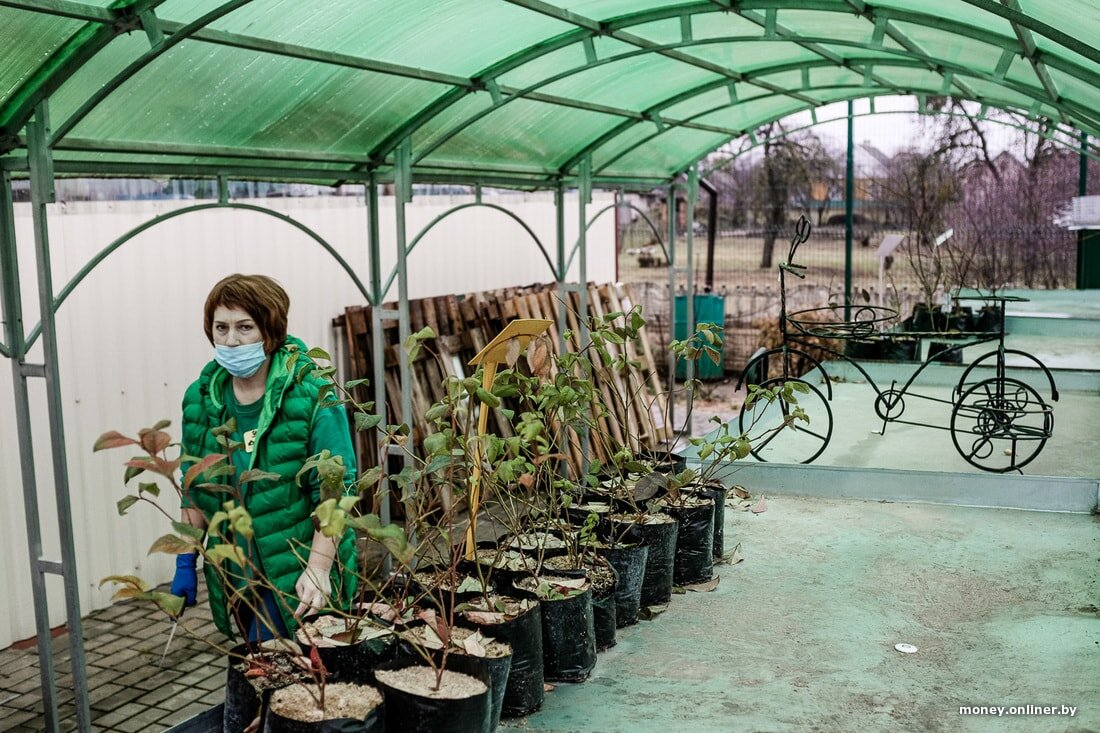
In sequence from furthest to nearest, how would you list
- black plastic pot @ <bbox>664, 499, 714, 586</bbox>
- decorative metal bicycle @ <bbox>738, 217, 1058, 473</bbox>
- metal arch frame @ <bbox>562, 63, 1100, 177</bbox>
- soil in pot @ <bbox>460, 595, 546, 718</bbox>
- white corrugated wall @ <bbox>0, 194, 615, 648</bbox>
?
metal arch frame @ <bbox>562, 63, 1100, 177</bbox> → white corrugated wall @ <bbox>0, 194, 615, 648</bbox> → decorative metal bicycle @ <bbox>738, 217, 1058, 473</bbox> → black plastic pot @ <bbox>664, 499, 714, 586</bbox> → soil in pot @ <bbox>460, 595, 546, 718</bbox>

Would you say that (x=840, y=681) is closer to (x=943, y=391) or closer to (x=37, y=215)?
(x=37, y=215)

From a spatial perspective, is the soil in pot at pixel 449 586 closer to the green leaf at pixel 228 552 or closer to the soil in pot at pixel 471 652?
the soil in pot at pixel 471 652

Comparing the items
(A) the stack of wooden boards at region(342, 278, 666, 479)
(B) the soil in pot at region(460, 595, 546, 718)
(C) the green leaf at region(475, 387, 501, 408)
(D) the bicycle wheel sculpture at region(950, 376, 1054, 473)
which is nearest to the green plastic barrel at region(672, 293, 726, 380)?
(A) the stack of wooden boards at region(342, 278, 666, 479)

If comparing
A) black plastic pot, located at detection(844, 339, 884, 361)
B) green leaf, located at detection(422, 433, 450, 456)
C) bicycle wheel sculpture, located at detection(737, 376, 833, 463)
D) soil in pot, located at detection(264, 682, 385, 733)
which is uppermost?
green leaf, located at detection(422, 433, 450, 456)

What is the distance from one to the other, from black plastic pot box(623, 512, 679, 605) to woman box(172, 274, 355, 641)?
3.33 ft

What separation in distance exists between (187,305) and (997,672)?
5592 millimetres

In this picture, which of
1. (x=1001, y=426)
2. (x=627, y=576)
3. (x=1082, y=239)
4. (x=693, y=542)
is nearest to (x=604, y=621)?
(x=627, y=576)

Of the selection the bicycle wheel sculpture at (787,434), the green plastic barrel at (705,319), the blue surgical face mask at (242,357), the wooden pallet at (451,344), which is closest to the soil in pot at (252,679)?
the blue surgical face mask at (242,357)

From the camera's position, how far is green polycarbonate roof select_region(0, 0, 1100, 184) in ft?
12.9

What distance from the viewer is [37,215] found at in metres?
3.91

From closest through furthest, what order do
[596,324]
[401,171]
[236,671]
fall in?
[236,671] < [596,324] < [401,171]

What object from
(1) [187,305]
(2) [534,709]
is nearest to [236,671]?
(2) [534,709]

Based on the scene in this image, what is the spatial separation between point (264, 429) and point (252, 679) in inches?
32.2

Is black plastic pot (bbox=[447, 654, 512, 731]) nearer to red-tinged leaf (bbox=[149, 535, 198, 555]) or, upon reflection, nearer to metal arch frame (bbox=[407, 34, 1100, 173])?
red-tinged leaf (bbox=[149, 535, 198, 555])
